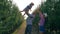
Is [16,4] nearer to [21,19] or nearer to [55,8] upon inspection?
[21,19]

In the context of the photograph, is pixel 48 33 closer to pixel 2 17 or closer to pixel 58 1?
pixel 58 1

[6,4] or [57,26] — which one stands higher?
[6,4]

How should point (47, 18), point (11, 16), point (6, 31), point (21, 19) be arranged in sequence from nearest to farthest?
point (47, 18) < point (6, 31) < point (11, 16) < point (21, 19)

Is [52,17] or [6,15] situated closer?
[52,17]

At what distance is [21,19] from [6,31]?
258 inches

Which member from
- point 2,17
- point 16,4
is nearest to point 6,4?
point 2,17

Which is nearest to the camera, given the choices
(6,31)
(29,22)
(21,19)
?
(29,22)

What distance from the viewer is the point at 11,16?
1728cm

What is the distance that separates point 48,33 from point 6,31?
3.37 metres

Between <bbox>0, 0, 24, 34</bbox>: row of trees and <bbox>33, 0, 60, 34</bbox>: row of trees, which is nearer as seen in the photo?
<bbox>33, 0, 60, 34</bbox>: row of trees

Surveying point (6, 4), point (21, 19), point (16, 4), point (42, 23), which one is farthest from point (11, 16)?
point (42, 23)

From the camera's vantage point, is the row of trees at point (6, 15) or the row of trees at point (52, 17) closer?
the row of trees at point (52, 17)

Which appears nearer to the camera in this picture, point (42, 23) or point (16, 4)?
point (42, 23)

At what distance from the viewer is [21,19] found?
21.9 m
